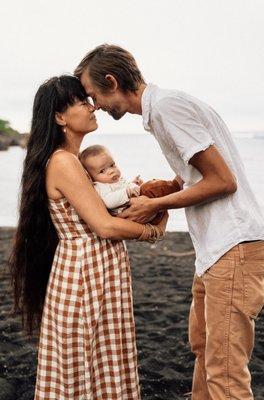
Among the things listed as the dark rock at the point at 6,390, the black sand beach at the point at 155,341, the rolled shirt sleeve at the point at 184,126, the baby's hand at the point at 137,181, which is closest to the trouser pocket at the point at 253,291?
the rolled shirt sleeve at the point at 184,126

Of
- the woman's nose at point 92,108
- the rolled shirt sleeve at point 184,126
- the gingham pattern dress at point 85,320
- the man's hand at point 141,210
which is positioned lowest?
the gingham pattern dress at point 85,320

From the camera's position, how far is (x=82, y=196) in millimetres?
2695

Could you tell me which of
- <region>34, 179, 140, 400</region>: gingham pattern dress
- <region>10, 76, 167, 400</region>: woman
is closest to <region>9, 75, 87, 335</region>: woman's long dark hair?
<region>10, 76, 167, 400</region>: woman

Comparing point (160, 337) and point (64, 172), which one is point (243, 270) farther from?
point (160, 337)

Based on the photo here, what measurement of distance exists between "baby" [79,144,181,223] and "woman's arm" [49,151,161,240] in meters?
0.13

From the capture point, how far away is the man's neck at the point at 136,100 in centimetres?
278

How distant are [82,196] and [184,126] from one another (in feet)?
2.02

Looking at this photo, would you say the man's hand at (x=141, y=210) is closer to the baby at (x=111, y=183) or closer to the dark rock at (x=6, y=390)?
the baby at (x=111, y=183)

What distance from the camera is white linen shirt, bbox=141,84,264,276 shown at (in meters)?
2.51

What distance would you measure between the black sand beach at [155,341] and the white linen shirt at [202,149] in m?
1.78

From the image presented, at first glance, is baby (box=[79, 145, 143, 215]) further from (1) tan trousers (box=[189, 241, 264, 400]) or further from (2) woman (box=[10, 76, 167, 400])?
(1) tan trousers (box=[189, 241, 264, 400])

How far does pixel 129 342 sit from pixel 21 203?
98 centimetres

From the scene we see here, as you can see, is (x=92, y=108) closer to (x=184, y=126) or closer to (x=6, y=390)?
(x=184, y=126)

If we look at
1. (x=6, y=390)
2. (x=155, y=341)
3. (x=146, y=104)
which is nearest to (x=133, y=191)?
(x=146, y=104)
